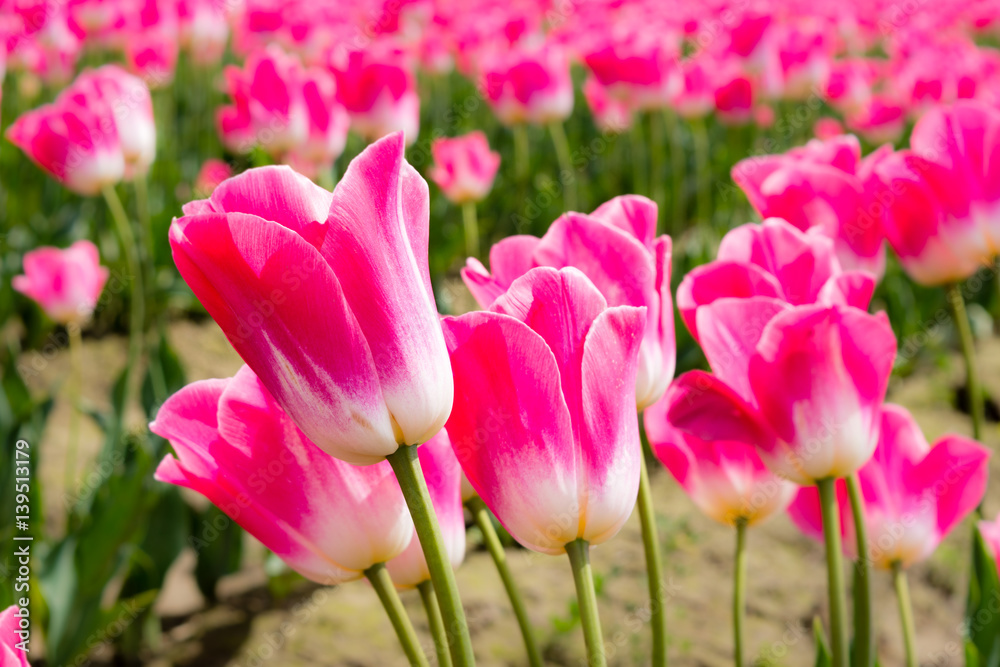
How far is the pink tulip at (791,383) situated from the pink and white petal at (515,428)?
0.50 ft

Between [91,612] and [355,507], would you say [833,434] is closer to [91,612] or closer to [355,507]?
[355,507]

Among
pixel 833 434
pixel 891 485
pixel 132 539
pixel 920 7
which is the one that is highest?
pixel 833 434

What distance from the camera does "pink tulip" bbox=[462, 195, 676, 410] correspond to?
611 mm

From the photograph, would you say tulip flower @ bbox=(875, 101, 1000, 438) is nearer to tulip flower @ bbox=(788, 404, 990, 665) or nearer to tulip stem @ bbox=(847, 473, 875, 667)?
tulip flower @ bbox=(788, 404, 990, 665)

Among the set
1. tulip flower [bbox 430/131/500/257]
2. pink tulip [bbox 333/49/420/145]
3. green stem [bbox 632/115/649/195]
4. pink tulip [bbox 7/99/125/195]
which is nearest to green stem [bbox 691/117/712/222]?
green stem [bbox 632/115/649/195]

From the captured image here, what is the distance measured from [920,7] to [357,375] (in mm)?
7821

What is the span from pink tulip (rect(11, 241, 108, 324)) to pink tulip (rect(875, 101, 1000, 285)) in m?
1.80

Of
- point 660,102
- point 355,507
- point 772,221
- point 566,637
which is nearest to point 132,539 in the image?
point 566,637

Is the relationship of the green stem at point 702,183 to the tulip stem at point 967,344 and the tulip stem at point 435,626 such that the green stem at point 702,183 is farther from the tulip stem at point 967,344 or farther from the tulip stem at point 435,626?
the tulip stem at point 435,626

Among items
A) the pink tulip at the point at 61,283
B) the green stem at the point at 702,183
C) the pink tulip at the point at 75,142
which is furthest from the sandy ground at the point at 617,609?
the green stem at the point at 702,183

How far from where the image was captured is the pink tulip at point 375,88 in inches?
94.3

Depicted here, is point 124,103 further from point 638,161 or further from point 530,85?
point 638,161

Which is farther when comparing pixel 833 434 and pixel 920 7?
pixel 920 7

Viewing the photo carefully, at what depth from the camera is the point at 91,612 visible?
1516mm
